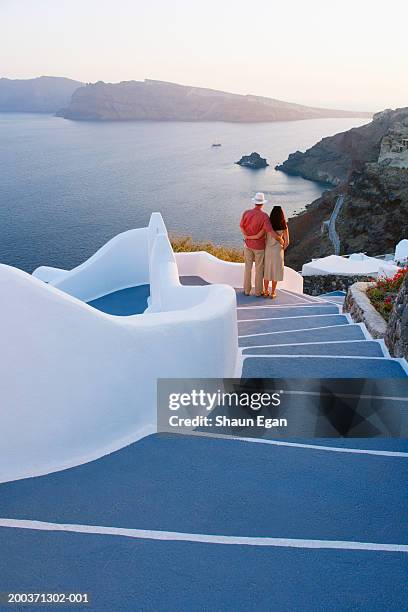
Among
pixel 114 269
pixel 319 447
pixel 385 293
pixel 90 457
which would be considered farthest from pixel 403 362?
pixel 114 269

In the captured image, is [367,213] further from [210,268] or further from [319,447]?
[319,447]

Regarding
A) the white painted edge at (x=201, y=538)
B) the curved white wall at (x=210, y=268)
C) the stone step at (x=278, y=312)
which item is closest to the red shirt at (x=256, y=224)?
the stone step at (x=278, y=312)

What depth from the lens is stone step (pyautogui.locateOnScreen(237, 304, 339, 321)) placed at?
834 cm

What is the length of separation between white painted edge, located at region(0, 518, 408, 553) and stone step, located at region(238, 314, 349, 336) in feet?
14.8

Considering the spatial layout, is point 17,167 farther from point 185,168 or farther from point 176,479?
point 176,479

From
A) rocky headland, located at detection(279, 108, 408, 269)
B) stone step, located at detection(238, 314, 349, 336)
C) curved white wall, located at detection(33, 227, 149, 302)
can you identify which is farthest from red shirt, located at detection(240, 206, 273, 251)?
rocky headland, located at detection(279, 108, 408, 269)

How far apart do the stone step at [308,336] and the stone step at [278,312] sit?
1.13 meters

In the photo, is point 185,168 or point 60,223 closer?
point 60,223

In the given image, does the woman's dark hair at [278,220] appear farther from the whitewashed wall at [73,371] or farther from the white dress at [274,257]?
the whitewashed wall at [73,371]

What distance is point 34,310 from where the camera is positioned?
3.27 meters

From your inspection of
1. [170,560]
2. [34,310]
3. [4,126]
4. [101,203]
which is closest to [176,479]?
[170,560]

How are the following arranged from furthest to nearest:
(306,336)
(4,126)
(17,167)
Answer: (4,126) → (17,167) → (306,336)

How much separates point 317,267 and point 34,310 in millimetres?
22455

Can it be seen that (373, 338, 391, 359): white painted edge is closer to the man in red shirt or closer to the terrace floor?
the terrace floor
